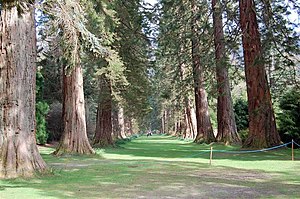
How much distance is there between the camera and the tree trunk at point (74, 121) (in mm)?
16719

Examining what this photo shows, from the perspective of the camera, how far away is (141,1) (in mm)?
22688

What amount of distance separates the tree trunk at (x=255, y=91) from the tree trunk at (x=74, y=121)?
23.3 feet

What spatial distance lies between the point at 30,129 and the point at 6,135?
1.99 ft

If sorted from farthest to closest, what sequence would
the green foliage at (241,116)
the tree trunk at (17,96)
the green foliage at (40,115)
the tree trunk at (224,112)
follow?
the green foliage at (241,116) → the green foliage at (40,115) → the tree trunk at (224,112) → the tree trunk at (17,96)

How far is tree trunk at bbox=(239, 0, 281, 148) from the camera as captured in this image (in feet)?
52.1

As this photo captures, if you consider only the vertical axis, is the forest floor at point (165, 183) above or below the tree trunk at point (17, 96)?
below

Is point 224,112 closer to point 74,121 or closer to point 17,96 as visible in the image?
point 74,121

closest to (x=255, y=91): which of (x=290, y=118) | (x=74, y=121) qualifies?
(x=290, y=118)

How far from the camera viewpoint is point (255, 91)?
16.5 meters

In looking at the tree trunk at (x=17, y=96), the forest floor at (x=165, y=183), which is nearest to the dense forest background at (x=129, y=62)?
the tree trunk at (x=17, y=96)

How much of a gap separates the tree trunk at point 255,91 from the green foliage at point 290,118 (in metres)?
3.70

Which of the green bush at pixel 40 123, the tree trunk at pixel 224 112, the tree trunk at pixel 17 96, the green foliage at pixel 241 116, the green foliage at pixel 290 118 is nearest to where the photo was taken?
the tree trunk at pixel 17 96

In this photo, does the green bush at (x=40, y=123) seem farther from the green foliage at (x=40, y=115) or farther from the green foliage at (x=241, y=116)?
the green foliage at (x=241, y=116)

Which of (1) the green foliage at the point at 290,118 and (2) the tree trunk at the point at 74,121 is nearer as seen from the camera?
(2) the tree trunk at the point at 74,121
